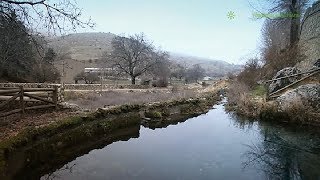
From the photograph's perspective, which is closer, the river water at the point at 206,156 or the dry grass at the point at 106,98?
the river water at the point at 206,156

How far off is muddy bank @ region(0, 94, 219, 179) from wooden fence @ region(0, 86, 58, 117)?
216cm

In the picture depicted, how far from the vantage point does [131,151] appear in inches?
476

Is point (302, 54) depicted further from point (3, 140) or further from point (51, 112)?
point (3, 140)

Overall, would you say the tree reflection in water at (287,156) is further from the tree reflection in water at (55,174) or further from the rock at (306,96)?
the tree reflection in water at (55,174)

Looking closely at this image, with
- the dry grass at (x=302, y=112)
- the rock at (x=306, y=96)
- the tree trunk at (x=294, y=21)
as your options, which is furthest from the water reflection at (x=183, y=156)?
the tree trunk at (x=294, y=21)

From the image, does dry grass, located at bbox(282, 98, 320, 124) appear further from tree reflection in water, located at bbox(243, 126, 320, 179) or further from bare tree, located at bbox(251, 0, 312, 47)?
bare tree, located at bbox(251, 0, 312, 47)

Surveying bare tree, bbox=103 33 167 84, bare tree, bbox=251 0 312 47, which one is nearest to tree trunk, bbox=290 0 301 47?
bare tree, bbox=251 0 312 47

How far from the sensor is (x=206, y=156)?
11.3 metres

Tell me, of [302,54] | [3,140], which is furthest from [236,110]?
→ [3,140]

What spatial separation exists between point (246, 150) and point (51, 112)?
29.9ft

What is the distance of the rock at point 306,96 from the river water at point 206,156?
180cm

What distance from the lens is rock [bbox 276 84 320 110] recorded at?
16.3 metres

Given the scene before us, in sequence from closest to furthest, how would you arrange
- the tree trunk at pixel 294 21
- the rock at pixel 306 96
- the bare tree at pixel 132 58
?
the rock at pixel 306 96 < the tree trunk at pixel 294 21 < the bare tree at pixel 132 58

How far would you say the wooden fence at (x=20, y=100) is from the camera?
12516mm
